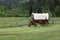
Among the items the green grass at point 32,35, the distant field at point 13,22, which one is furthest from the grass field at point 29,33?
the distant field at point 13,22

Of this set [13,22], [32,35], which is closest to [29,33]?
[32,35]

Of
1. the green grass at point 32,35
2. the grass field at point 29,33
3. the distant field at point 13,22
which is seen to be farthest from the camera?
the distant field at point 13,22

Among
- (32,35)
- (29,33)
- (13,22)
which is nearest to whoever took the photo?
(32,35)

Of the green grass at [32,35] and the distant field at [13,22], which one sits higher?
the green grass at [32,35]

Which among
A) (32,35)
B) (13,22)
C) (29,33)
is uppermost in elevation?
(32,35)

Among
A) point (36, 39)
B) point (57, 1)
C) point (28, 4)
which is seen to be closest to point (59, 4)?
point (57, 1)

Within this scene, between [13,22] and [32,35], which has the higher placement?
[32,35]

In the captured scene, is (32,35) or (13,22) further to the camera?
(13,22)

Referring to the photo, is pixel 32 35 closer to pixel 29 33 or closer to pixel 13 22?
pixel 29 33

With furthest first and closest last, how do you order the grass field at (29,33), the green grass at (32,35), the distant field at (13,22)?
the distant field at (13,22) → the grass field at (29,33) → the green grass at (32,35)

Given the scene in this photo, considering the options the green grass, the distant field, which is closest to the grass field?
the green grass

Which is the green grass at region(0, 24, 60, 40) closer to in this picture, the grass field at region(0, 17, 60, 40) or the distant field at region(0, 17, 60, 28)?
the grass field at region(0, 17, 60, 40)

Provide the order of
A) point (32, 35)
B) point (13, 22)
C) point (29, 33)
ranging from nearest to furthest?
point (32, 35) → point (29, 33) → point (13, 22)

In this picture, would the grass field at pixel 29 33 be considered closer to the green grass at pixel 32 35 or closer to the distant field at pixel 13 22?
the green grass at pixel 32 35
